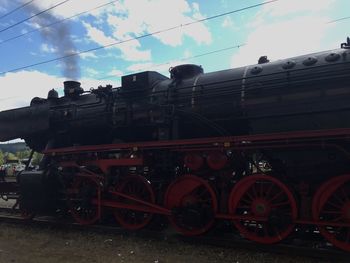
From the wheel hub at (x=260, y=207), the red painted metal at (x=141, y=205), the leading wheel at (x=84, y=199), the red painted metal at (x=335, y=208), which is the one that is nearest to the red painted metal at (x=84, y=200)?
the leading wheel at (x=84, y=199)

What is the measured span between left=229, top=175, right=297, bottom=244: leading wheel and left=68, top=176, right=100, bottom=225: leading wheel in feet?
11.8

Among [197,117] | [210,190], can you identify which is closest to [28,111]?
[197,117]

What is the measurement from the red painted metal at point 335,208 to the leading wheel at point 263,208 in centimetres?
44

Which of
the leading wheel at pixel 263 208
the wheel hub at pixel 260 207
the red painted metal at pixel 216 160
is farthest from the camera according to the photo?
the red painted metal at pixel 216 160

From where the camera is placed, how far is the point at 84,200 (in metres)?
9.91

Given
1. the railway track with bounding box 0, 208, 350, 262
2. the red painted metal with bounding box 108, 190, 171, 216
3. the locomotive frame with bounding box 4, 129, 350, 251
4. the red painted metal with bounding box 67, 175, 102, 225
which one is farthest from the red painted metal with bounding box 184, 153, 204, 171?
the red painted metal with bounding box 67, 175, 102, 225

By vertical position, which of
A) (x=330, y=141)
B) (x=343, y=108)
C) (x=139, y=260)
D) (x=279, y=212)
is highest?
(x=343, y=108)

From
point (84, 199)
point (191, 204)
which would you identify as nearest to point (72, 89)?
point (84, 199)

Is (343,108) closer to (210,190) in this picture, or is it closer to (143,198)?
(210,190)

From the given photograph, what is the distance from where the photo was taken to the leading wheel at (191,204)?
319 inches

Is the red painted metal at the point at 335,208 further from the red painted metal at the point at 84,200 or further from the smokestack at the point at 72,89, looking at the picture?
the smokestack at the point at 72,89

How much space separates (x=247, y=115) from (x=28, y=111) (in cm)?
670

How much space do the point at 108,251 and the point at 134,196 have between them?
177 cm

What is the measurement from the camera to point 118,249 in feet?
25.7
